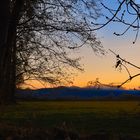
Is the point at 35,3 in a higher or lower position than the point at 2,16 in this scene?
higher

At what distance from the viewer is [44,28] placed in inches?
1241

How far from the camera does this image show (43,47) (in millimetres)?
34969

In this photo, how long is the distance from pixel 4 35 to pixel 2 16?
1.58ft

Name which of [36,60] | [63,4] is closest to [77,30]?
[63,4]

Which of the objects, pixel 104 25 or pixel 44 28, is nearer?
pixel 104 25

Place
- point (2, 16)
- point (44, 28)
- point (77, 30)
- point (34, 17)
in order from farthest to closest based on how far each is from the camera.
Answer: point (44, 28) → point (77, 30) → point (34, 17) → point (2, 16)

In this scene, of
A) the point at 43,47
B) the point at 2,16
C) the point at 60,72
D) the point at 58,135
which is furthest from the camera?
the point at 60,72

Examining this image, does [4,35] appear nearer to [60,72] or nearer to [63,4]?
[63,4]

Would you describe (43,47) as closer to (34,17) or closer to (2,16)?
(34,17)

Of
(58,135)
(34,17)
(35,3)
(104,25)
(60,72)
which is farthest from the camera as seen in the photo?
(60,72)

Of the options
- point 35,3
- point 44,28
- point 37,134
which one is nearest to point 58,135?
point 37,134

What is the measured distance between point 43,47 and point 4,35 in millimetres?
20256

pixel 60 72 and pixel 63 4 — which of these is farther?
pixel 60 72

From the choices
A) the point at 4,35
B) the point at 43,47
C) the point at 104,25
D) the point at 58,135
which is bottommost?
the point at 58,135
